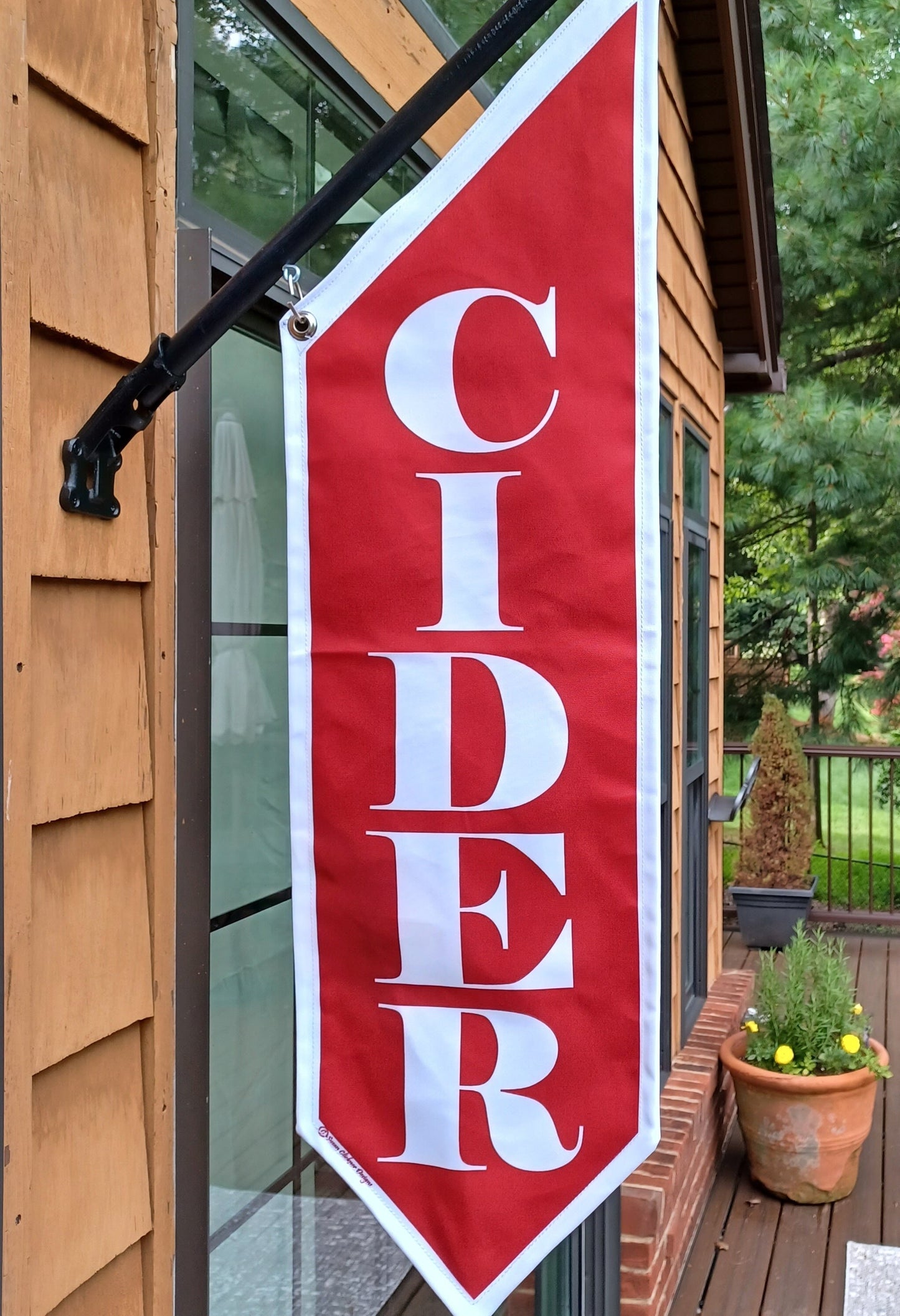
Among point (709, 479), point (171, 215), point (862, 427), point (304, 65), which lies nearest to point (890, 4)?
point (862, 427)

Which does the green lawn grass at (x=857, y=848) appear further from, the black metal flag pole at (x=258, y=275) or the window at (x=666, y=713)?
the black metal flag pole at (x=258, y=275)

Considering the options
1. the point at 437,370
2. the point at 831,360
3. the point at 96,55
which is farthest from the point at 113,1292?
the point at 831,360

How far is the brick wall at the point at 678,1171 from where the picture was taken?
3.00m

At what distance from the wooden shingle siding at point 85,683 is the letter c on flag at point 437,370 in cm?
26

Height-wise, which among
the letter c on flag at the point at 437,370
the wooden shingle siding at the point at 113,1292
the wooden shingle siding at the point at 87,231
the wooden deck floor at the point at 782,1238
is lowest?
the wooden deck floor at the point at 782,1238

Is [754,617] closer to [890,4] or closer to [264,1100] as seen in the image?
[890,4]

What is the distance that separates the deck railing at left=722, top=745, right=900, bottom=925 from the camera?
290 inches

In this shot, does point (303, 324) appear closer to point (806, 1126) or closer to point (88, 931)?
point (88, 931)

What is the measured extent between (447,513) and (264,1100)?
86 cm

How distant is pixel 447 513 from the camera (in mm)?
1223

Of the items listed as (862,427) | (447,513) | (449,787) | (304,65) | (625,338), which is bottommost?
(449,787)

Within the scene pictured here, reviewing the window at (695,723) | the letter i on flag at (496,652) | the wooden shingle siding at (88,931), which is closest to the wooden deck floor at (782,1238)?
the window at (695,723)

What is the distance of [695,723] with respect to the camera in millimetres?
4914

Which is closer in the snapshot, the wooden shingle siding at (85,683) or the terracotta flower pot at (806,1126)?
the wooden shingle siding at (85,683)
